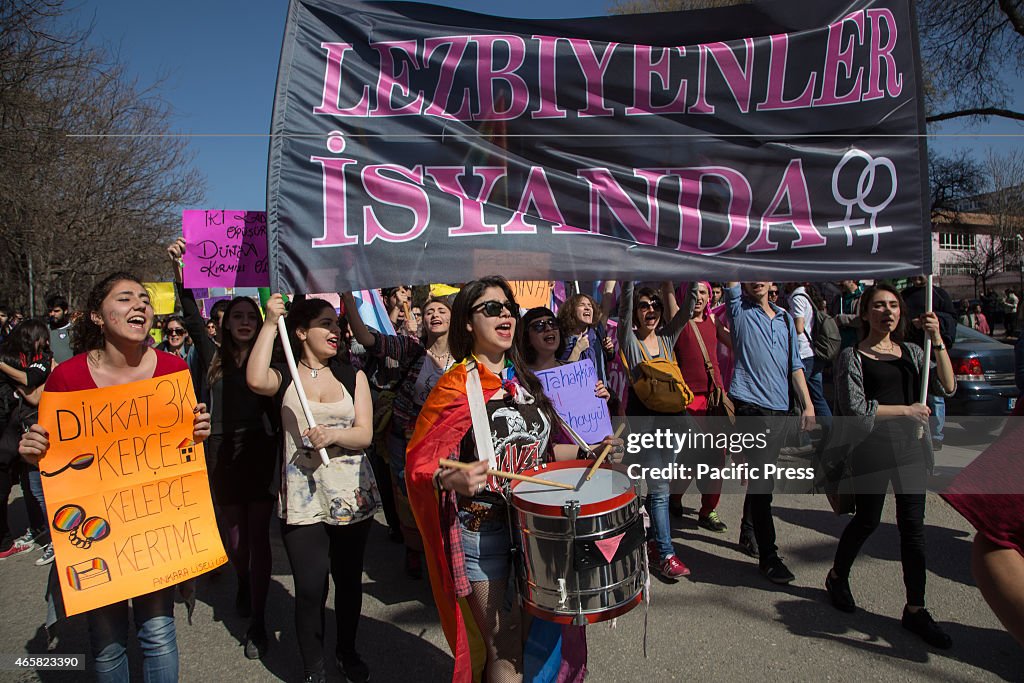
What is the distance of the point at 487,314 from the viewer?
2.79 meters

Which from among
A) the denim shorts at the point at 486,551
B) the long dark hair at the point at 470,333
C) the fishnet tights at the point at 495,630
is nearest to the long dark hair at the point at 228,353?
the long dark hair at the point at 470,333

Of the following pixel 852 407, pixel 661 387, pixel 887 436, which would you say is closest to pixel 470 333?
pixel 661 387

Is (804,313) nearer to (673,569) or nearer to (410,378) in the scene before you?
(673,569)

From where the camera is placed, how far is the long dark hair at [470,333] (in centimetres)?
283

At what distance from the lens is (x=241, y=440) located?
3.76 m

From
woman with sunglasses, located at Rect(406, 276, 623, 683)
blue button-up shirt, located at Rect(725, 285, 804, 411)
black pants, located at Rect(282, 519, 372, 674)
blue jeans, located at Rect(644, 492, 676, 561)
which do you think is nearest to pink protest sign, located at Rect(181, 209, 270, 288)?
black pants, located at Rect(282, 519, 372, 674)

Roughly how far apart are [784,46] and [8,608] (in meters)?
5.94

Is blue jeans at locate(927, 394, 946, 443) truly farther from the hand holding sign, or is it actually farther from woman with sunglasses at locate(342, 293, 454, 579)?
the hand holding sign

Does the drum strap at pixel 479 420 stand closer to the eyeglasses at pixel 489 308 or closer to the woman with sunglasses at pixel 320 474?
the eyeglasses at pixel 489 308

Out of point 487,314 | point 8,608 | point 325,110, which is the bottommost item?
point 8,608

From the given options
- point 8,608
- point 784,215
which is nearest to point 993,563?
point 784,215

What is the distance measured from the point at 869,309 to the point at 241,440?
153 inches

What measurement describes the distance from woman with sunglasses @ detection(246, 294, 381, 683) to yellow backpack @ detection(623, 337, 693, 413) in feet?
7.11

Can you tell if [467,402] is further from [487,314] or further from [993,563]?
[993,563]
